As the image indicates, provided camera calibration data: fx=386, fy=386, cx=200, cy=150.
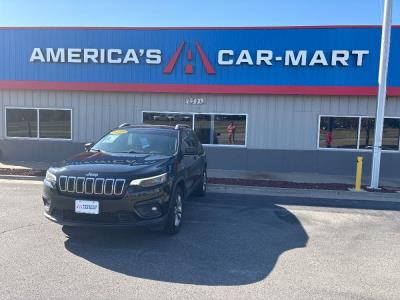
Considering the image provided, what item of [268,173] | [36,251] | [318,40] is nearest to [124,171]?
[36,251]

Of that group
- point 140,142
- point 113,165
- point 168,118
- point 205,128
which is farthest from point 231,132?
point 113,165

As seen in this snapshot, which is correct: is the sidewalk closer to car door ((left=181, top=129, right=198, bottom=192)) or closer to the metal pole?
the metal pole

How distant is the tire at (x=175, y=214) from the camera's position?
5.80 m

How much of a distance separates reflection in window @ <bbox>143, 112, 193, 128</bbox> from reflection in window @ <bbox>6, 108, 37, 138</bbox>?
4.27 m

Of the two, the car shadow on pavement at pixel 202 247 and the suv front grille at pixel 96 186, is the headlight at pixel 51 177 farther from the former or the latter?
the car shadow on pavement at pixel 202 247

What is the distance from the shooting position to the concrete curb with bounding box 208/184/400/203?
31.6 feet

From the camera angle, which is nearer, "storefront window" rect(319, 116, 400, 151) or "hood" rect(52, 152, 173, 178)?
"hood" rect(52, 152, 173, 178)

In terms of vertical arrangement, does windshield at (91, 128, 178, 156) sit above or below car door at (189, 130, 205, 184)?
above

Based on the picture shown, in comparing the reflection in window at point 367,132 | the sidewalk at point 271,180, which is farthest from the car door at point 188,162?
the reflection in window at point 367,132

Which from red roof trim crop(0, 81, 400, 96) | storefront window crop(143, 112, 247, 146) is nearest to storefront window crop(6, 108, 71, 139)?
red roof trim crop(0, 81, 400, 96)

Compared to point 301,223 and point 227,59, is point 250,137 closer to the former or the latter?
point 227,59

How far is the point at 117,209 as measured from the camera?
5246 mm

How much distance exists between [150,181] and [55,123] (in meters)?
9.97

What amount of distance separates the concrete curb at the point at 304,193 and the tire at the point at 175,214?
3.81 metres
